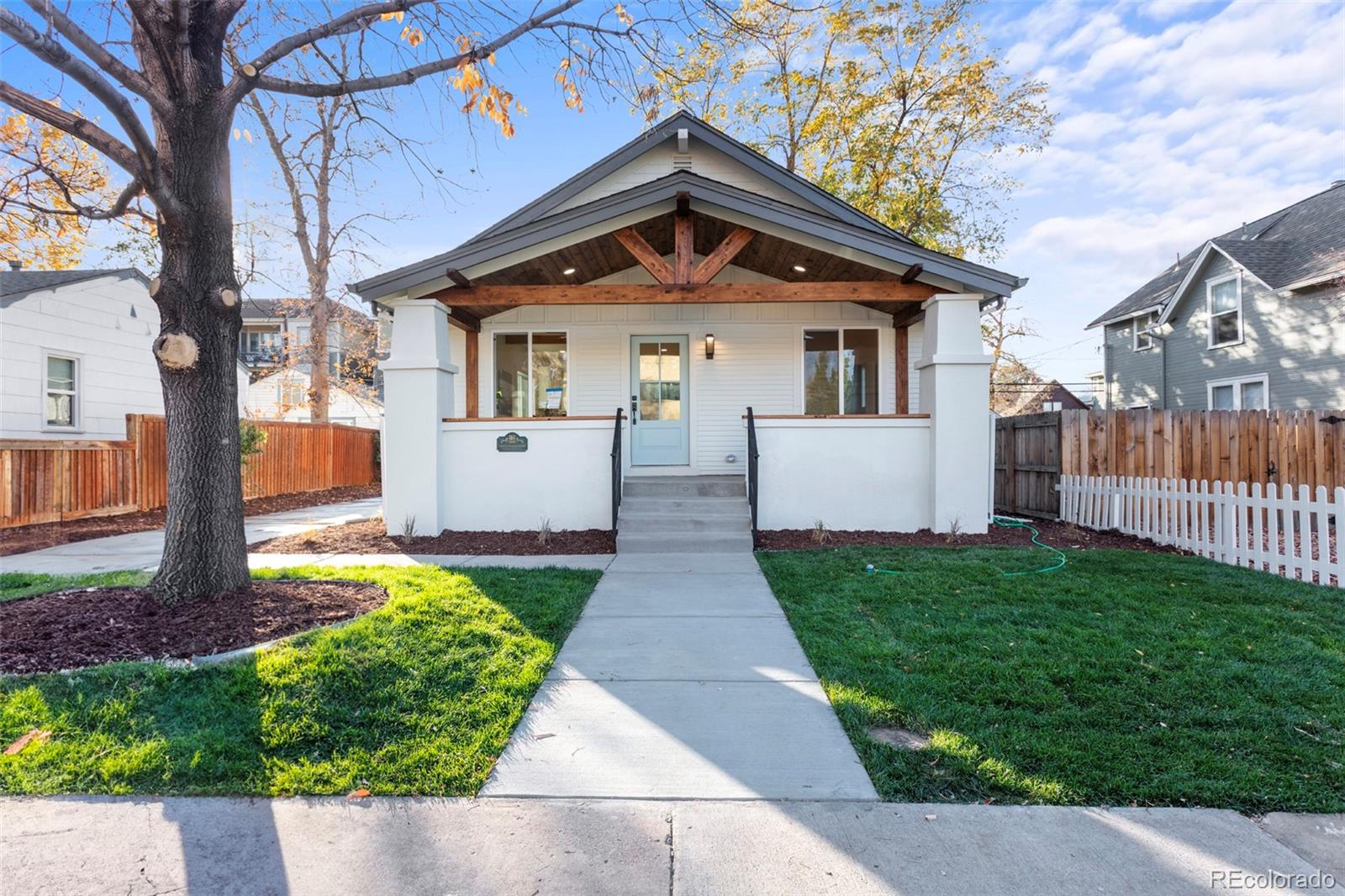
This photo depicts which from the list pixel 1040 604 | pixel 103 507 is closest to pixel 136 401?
pixel 103 507

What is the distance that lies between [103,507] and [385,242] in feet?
33.3

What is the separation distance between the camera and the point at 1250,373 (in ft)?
51.2

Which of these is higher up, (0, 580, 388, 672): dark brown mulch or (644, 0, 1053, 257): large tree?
(644, 0, 1053, 257): large tree

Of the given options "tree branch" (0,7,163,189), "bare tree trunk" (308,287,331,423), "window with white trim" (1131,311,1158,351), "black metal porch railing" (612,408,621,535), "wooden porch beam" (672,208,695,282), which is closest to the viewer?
"tree branch" (0,7,163,189)

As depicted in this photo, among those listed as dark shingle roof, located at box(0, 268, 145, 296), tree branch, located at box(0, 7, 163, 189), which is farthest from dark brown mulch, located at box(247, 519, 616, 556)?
dark shingle roof, located at box(0, 268, 145, 296)

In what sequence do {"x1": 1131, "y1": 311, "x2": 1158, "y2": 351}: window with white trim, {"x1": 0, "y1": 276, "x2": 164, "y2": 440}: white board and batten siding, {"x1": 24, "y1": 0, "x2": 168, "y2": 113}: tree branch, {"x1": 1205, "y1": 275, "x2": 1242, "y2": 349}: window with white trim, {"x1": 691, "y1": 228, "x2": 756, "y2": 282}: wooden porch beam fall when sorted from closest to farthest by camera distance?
{"x1": 24, "y1": 0, "x2": 168, "y2": 113}: tree branch < {"x1": 691, "y1": 228, "x2": 756, "y2": 282}: wooden porch beam < {"x1": 0, "y1": 276, "x2": 164, "y2": 440}: white board and batten siding < {"x1": 1205, "y1": 275, "x2": 1242, "y2": 349}: window with white trim < {"x1": 1131, "y1": 311, "x2": 1158, "y2": 351}: window with white trim

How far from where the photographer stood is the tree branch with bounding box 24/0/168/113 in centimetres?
→ 381

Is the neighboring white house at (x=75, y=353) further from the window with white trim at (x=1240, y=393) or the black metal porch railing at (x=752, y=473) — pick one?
the window with white trim at (x=1240, y=393)

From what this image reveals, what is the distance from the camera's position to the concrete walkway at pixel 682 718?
254 centimetres

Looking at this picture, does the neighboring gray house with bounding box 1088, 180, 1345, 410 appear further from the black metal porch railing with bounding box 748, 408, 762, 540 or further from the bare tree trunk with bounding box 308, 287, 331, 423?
the bare tree trunk with bounding box 308, 287, 331, 423

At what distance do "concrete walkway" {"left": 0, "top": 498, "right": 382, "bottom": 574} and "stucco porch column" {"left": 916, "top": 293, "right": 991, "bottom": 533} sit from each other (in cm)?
774

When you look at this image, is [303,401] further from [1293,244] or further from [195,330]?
[1293,244]

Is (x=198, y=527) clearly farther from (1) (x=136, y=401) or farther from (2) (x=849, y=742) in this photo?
(1) (x=136, y=401)

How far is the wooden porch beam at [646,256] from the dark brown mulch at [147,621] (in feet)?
15.6
